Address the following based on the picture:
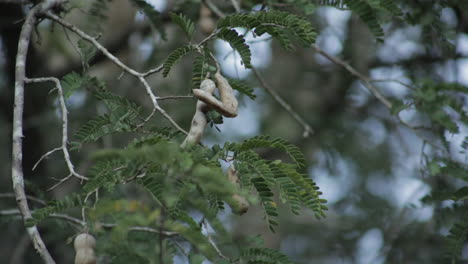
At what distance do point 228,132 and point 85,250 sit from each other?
4.01 meters

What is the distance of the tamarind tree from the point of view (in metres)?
1.46

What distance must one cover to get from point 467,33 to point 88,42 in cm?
218

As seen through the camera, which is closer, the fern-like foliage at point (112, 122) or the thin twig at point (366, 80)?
the fern-like foliage at point (112, 122)

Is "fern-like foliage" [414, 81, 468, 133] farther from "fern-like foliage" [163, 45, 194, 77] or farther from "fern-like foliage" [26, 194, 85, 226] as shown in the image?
"fern-like foliage" [26, 194, 85, 226]

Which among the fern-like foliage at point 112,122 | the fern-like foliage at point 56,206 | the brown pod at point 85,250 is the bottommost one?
the brown pod at point 85,250

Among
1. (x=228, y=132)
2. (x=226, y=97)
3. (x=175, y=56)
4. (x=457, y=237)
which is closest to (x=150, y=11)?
(x=175, y=56)

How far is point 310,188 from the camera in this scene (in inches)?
58.4

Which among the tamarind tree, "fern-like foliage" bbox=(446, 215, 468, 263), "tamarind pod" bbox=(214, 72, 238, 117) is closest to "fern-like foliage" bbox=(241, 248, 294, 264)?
the tamarind tree

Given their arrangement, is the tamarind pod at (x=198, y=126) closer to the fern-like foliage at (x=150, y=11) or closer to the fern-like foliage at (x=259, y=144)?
the fern-like foliage at (x=259, y=144)

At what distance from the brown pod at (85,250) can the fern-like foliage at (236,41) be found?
0.68m

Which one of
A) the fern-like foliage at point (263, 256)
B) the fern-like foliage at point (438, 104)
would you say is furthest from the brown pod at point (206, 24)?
the fern-like foliage at point (263, 256)

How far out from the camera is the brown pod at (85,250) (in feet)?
4.76

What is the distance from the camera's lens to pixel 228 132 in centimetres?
545

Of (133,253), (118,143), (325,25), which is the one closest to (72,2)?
(133,253)
